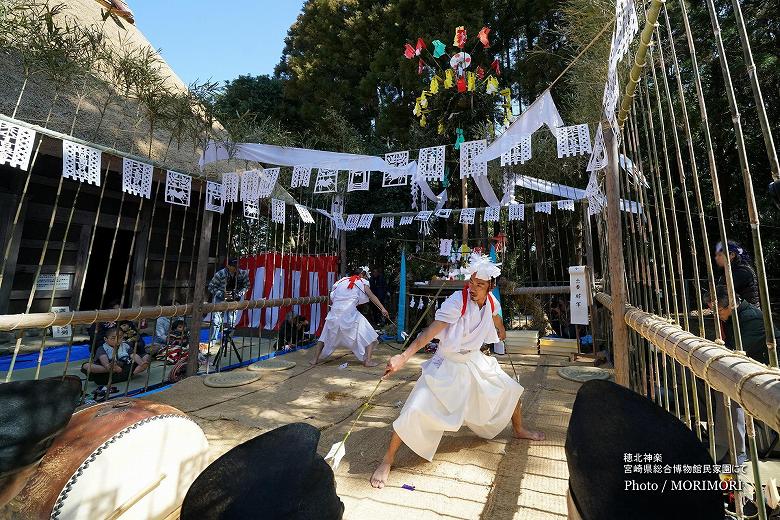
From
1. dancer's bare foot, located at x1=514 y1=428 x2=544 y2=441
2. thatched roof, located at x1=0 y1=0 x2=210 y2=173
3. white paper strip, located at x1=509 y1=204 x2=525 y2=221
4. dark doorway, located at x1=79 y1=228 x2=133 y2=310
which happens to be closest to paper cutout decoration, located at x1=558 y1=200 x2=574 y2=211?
white paper strip, located at x1=509 y1=204 x2=525 y2=221

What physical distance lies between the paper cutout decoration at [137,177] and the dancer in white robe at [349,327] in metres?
3.01

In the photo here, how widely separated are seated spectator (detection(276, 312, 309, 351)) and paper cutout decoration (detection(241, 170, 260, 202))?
2.51 meters

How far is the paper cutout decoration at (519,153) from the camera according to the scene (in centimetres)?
475

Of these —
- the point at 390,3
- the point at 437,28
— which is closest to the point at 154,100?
the point at 437,28

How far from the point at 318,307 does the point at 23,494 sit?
20.4 feet

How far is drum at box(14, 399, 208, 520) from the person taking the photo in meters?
1.66

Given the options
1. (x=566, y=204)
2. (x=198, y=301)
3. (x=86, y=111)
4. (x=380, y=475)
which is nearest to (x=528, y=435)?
(x=380, y=475)

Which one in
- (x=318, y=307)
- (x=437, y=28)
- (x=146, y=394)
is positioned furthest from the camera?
(x=437, y=28)

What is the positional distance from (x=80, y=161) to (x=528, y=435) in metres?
4.79

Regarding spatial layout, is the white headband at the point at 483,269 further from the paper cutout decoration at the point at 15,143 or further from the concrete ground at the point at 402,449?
the paper cutout decoration at the point at 15,143

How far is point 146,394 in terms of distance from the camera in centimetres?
426

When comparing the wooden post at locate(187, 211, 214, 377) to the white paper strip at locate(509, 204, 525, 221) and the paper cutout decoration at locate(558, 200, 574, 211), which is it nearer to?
the white paper strip at locate(509, 204, 525, 221)

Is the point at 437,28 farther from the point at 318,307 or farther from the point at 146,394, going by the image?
the point at 146,394

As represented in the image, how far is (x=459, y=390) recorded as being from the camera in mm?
Answer: 2873
